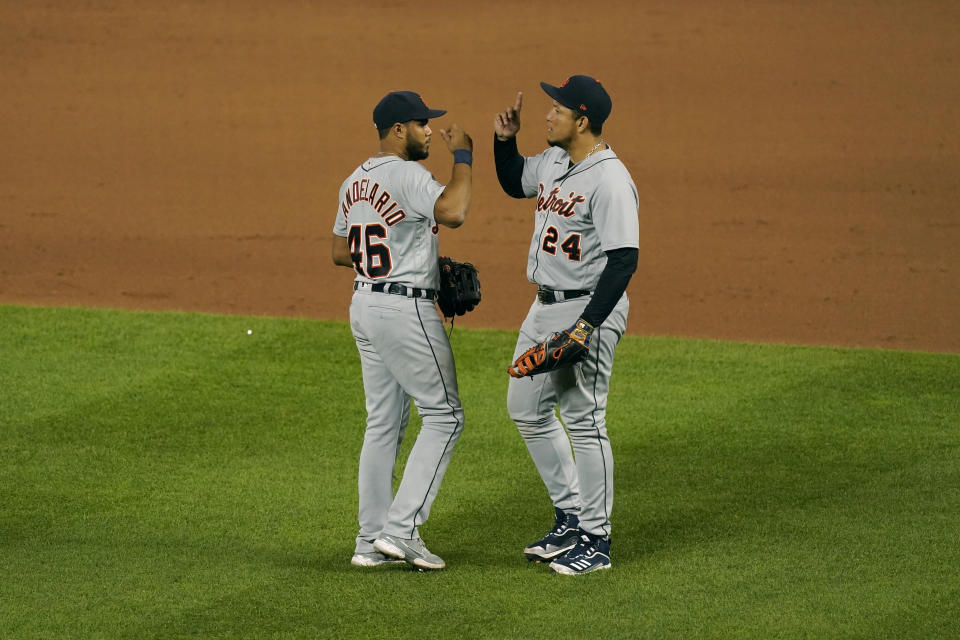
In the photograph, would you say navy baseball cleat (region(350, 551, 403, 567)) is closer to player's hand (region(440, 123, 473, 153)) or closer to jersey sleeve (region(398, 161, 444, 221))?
jersey sleeve (region(398, 161, 444, 221))

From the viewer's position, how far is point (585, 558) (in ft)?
15.9

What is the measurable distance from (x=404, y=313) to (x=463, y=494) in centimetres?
134

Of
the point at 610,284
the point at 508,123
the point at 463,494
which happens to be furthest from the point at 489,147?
the point at 610,284

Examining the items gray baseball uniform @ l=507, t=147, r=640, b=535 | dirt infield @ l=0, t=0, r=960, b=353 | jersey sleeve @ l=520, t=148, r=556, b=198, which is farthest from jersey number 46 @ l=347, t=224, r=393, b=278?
dirt infield @ l=0, t=0, r=960, b=353

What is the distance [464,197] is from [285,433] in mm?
2552

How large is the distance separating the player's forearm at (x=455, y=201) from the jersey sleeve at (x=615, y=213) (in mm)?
478

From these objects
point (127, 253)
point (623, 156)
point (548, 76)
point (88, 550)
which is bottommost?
point (88, 550)

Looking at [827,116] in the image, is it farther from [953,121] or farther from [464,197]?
[464,197]

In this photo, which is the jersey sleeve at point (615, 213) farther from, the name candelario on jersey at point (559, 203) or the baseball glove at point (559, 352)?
the baseball glove at point (559, 352)

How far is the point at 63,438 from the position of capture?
6.61 meters

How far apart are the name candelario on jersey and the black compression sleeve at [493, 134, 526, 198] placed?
9.9 inches

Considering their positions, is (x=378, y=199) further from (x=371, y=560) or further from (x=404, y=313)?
(x=371, y=560)

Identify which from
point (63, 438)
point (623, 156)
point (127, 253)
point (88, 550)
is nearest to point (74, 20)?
point (127, 253)

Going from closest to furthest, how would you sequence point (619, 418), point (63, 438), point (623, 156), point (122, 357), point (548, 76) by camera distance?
point (63, 438) < point (619, 418) < point (122, 357) < point (623, 156) < point (548, 76)
